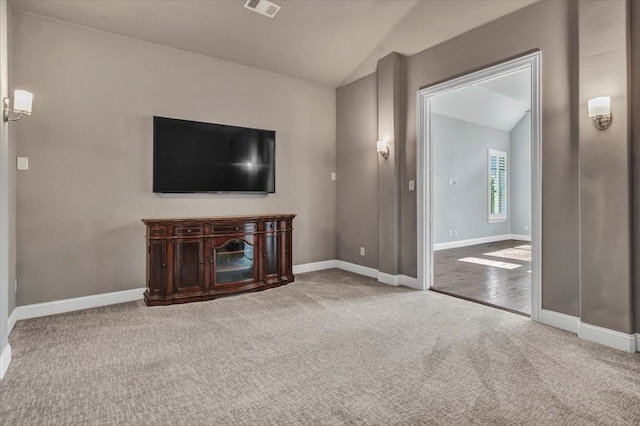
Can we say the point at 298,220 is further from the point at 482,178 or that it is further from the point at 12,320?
the point at 482,178

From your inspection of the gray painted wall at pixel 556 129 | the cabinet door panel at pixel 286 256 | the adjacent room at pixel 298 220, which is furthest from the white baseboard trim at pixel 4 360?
the gray painted wall at pixel 556 129

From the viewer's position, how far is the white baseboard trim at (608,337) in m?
2.58

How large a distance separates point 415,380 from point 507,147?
880cm

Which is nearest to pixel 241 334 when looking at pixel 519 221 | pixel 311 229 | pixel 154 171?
pixel 154 171

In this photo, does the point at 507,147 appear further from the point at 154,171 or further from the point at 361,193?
the point at 154,171

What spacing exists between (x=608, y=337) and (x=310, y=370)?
235 cm

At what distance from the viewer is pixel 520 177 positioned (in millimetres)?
9141

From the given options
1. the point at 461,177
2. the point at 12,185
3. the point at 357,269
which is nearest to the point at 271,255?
the point at 357,269

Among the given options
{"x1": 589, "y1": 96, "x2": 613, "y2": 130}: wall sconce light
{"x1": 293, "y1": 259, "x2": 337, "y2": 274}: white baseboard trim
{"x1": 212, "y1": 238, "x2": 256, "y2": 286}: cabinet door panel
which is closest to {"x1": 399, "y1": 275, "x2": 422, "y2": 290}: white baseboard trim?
{"x1": 293, "y1": 259, "x2": 337, "y2": 274}: white baseboard trim

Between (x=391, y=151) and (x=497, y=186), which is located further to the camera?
(x=497, y=186)

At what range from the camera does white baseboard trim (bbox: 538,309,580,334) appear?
9.67ft

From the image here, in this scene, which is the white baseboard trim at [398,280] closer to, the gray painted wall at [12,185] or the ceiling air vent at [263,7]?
the ceiling air vent at [263,7]

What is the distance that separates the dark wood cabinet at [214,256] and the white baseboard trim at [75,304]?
247mm

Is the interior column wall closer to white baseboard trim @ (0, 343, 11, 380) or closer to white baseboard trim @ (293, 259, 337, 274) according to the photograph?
white baseboard trim @ (293, 259, 337, 274)
